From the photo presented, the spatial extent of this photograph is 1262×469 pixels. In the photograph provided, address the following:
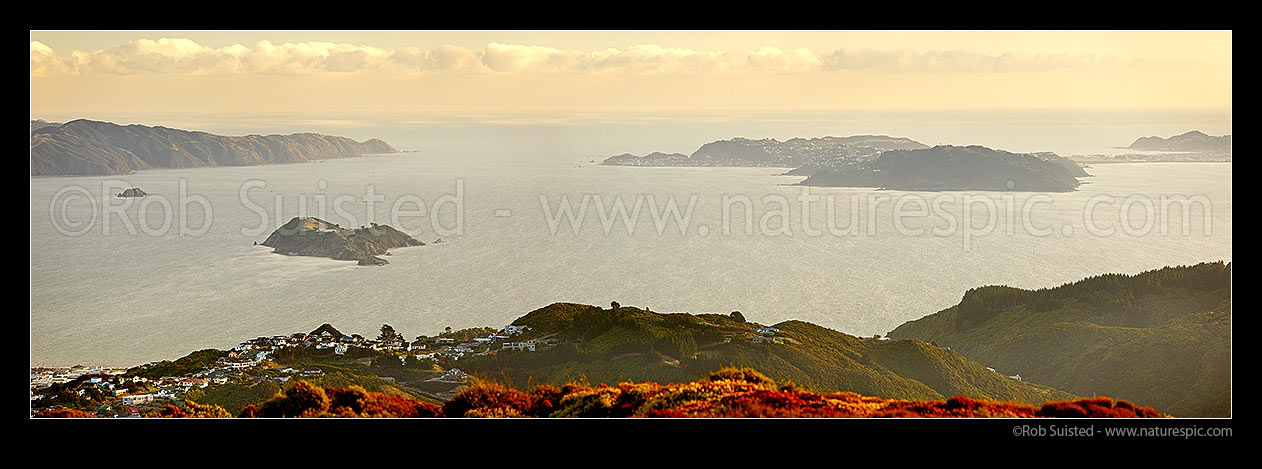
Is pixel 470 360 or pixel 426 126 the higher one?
pixel 426 126

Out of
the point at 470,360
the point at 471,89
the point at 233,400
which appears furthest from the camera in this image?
the point at 471,89

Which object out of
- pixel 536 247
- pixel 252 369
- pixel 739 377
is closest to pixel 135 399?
pixel 252 369

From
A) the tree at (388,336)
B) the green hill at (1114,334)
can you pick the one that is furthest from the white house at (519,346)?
the green hill at (1114,334)

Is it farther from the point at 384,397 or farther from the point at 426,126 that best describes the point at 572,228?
the point at 384,397

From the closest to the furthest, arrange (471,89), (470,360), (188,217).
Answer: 1. (470,360)
2. (471,89)
3. (188,217)

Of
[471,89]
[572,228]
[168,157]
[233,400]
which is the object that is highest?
[471,89]

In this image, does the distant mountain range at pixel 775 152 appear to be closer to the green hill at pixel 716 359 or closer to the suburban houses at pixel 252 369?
the green hill at pixel 716 359
